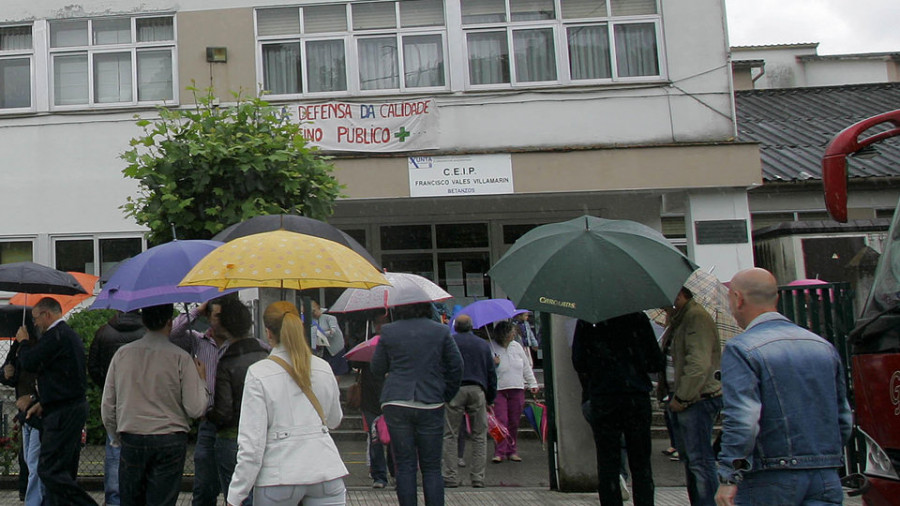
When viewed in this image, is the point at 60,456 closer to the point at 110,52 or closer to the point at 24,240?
the point at 24,240

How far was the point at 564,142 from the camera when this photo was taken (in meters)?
14.3

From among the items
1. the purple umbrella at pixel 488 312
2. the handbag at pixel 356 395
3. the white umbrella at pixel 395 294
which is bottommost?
the handbag at pixel 356 395

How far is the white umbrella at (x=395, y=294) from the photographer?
689 centimetres

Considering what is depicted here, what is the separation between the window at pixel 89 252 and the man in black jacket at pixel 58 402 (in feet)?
26.4

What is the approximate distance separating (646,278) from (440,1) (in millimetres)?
10068

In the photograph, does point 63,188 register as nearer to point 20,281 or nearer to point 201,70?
point 201,70

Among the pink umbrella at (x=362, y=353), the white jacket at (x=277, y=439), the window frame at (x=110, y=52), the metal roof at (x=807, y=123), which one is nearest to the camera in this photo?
the white jacket at (x=277, y=439)

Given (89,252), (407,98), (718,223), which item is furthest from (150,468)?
(718,223)

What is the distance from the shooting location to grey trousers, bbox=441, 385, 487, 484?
9.03 m

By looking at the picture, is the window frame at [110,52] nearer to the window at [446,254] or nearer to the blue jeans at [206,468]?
the window at [446,254]

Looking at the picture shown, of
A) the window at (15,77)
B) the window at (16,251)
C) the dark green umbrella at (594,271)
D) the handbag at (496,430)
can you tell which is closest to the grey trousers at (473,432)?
the handbag at (496,430)

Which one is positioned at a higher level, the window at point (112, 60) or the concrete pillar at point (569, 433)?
the window at point (112, 60)

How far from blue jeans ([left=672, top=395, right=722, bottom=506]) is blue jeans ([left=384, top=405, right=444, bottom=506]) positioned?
1831mm

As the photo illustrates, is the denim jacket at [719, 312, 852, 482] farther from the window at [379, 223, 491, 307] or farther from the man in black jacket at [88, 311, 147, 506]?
the window at [379, 223, 491, 307]
